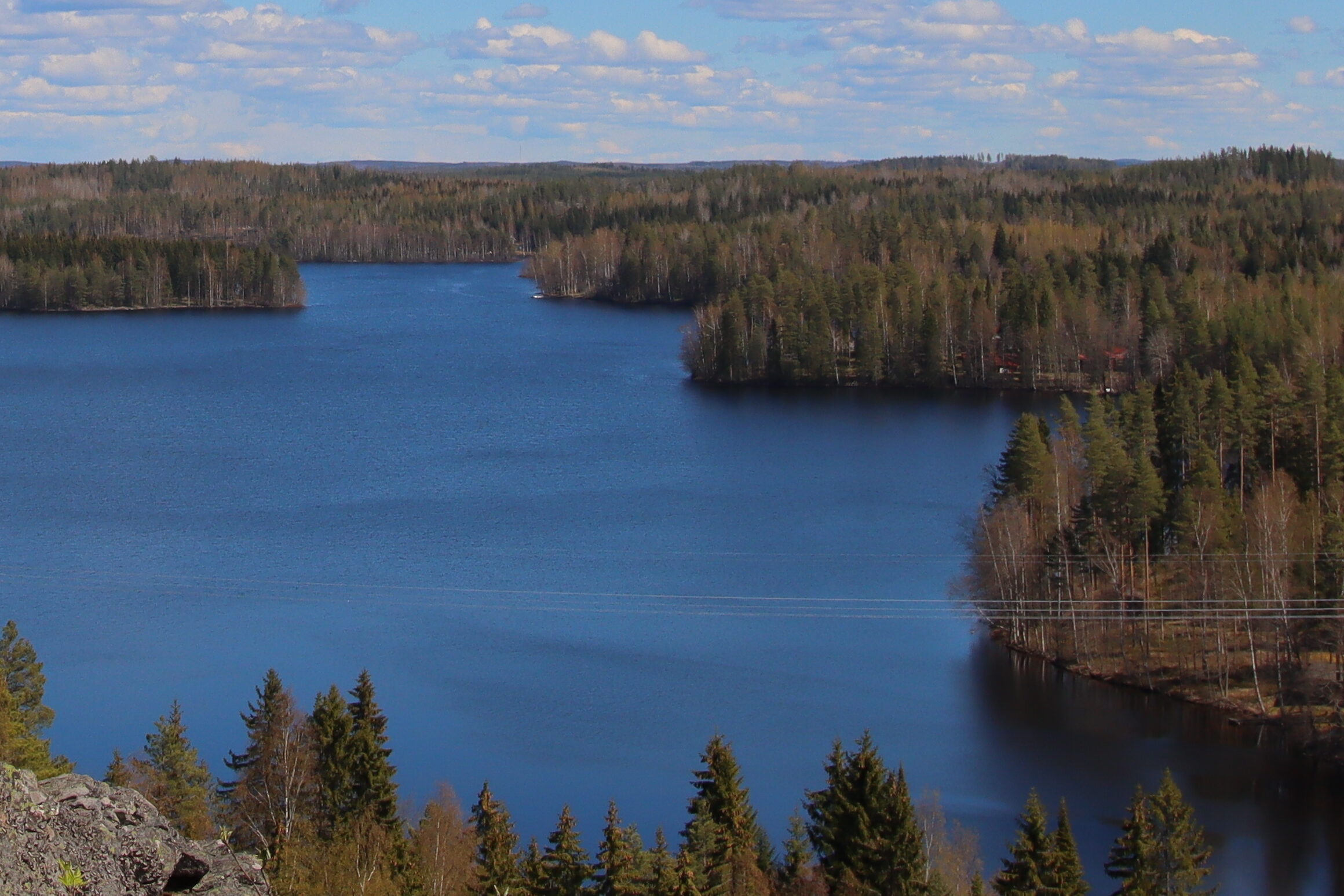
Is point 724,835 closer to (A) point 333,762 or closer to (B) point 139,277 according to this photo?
(A) point 333,762

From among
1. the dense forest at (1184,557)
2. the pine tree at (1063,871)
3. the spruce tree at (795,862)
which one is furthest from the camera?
the dense forest at (1184,557)

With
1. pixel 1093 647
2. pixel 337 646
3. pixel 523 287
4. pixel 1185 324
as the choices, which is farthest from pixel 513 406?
pixel 523 287

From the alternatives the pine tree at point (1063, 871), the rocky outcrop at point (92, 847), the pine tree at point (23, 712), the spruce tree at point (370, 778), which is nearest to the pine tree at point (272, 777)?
the spruce tree at point (370, 778)

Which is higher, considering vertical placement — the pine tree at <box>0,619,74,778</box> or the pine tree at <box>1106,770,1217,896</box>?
the pine tree at <box>0,619,74,778</box>

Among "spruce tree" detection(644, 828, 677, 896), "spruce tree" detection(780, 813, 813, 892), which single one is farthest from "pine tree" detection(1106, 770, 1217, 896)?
"spruce tree" detection(644, 828, 677, 896)

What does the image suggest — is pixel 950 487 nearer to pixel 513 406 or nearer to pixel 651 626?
pixel 651 626

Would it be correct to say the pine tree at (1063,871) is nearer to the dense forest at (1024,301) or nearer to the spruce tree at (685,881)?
the spruce tree at (685,881)

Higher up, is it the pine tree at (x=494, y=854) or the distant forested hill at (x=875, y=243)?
the distant forested hill at (x=875, y=243)

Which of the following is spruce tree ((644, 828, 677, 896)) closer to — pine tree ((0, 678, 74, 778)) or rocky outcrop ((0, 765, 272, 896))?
pine tree ((0, 678, 74, 778))
